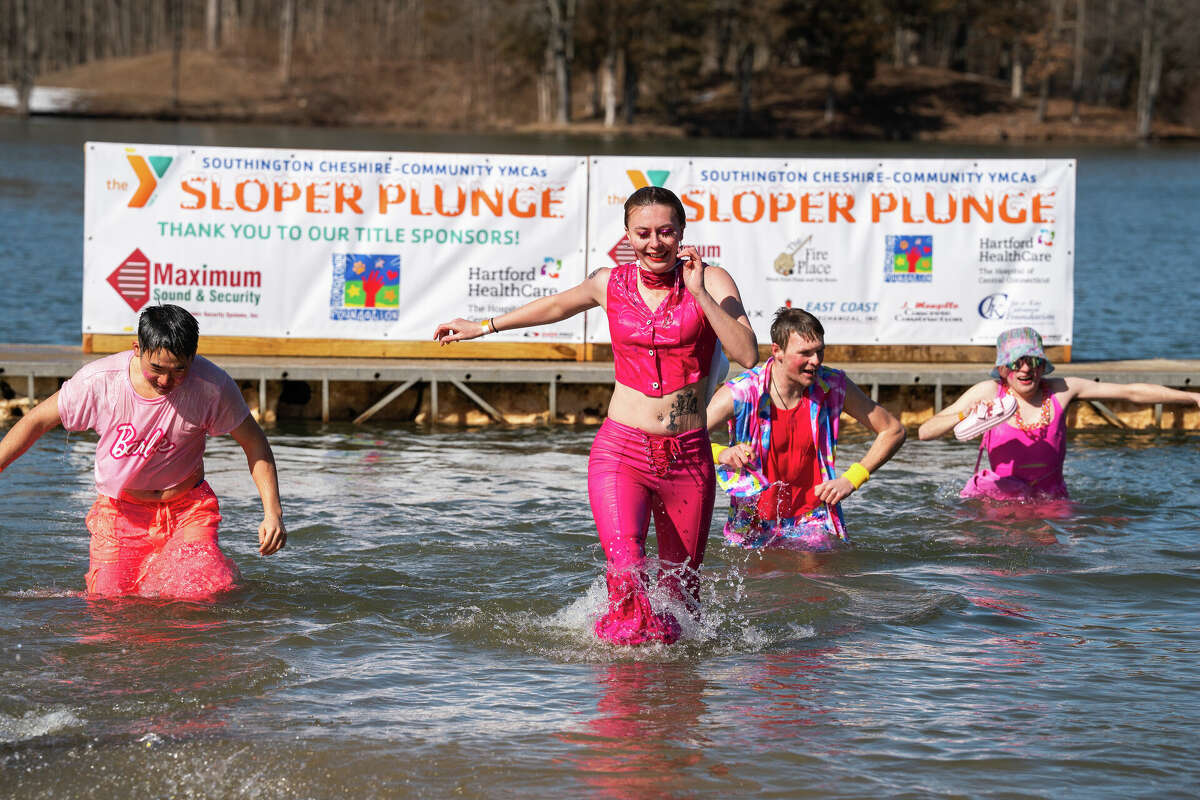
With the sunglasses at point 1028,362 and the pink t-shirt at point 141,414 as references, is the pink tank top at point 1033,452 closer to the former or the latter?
the sunglasses at point 1028,362

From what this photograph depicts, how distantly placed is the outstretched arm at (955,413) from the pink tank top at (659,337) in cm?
319

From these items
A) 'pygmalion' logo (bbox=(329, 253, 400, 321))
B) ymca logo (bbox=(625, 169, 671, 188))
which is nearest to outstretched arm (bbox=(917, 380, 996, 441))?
ymca logo (bbox=(625, 169, 671, 188))

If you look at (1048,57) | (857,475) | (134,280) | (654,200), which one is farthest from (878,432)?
(1048,57)

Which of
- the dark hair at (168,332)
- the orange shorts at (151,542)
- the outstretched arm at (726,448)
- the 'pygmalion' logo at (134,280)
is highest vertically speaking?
the 'pygmalion' logo at (134,280)

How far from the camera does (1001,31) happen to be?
92.6 metres

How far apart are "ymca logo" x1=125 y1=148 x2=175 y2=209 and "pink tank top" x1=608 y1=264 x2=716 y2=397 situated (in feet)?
29.0

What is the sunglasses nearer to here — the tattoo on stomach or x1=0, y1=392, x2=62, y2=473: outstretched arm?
the tattoo on stomach

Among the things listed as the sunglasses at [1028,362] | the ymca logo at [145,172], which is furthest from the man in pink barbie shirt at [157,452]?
the ymca logo at [145,172]

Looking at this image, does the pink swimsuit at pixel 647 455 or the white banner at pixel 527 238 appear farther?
the white banner at pixel 527 238

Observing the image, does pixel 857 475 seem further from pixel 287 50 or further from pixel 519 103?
pixel 287 50

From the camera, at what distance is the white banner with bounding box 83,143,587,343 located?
45.9ft

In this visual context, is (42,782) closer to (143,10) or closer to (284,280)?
(284,280)

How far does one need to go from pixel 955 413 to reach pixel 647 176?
575cm

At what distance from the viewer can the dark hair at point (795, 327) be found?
7.97 m
